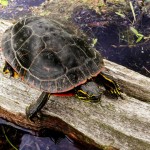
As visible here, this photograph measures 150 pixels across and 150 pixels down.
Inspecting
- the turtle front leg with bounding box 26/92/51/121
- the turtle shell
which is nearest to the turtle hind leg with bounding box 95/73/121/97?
the turtle shell

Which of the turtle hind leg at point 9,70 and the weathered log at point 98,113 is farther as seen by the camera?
the turtle hind leg at point 9,70

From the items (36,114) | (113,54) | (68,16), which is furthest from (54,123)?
(68,16)

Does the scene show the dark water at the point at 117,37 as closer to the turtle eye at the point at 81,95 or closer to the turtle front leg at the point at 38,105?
the turtle eye at the point at 81,95

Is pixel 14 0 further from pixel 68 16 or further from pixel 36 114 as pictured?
pixel 36 114

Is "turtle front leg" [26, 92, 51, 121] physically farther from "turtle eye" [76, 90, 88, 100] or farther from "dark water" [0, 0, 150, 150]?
"dark water" [0, 0, 150, 150]

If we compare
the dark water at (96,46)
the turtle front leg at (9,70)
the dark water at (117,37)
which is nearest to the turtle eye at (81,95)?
the dark water at (96,46)

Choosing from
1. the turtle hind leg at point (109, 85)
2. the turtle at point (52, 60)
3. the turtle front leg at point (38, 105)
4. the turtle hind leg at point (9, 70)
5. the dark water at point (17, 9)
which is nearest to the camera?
the turtle at point (52, 60)

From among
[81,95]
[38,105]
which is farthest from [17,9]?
[81,95]
